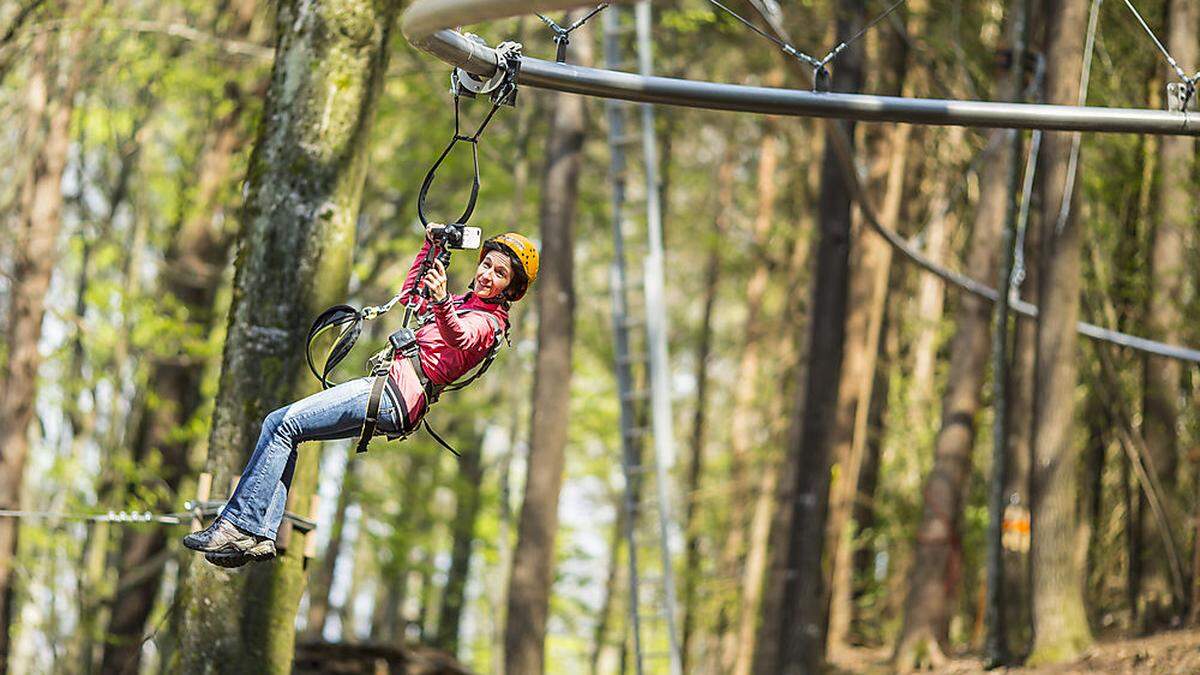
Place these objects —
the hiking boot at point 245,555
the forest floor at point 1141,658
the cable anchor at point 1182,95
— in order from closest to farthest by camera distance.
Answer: the hiking boot at point 245,555 → the cable anchor at point 1182,95 → the forest floor at point 1141,658

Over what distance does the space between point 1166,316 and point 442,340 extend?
8.52 metres

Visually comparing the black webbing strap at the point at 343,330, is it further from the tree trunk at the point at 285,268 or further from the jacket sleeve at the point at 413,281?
the tree trunk at the point at 285,268

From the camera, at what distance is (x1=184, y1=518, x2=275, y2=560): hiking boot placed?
5.73 m

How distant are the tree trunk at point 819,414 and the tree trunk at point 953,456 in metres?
0.87

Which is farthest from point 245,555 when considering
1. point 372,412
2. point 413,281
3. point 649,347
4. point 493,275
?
point 649,347

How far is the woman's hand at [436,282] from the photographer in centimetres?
576

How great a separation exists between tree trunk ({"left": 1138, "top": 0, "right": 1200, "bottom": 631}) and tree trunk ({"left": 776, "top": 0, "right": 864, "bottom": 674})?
272 cm

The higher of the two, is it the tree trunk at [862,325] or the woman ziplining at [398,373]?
the tree trunk at [862,325]

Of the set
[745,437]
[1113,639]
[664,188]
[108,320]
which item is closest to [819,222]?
[1113,639]

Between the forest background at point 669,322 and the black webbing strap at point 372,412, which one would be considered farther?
the forest background at point 669,322

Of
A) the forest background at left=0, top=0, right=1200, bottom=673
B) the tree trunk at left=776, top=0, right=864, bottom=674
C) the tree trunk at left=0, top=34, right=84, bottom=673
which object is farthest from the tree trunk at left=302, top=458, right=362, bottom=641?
the tree trunk at left=776, top=0, right=864, bottom=674

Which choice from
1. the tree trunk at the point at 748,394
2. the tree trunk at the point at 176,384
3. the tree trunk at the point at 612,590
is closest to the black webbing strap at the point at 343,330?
the tree trunk at the point at 176,384

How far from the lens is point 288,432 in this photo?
5773mm

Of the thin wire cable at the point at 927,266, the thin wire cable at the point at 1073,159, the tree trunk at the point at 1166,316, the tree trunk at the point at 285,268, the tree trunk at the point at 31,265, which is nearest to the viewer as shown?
the tree trunk at the point at 285,268
